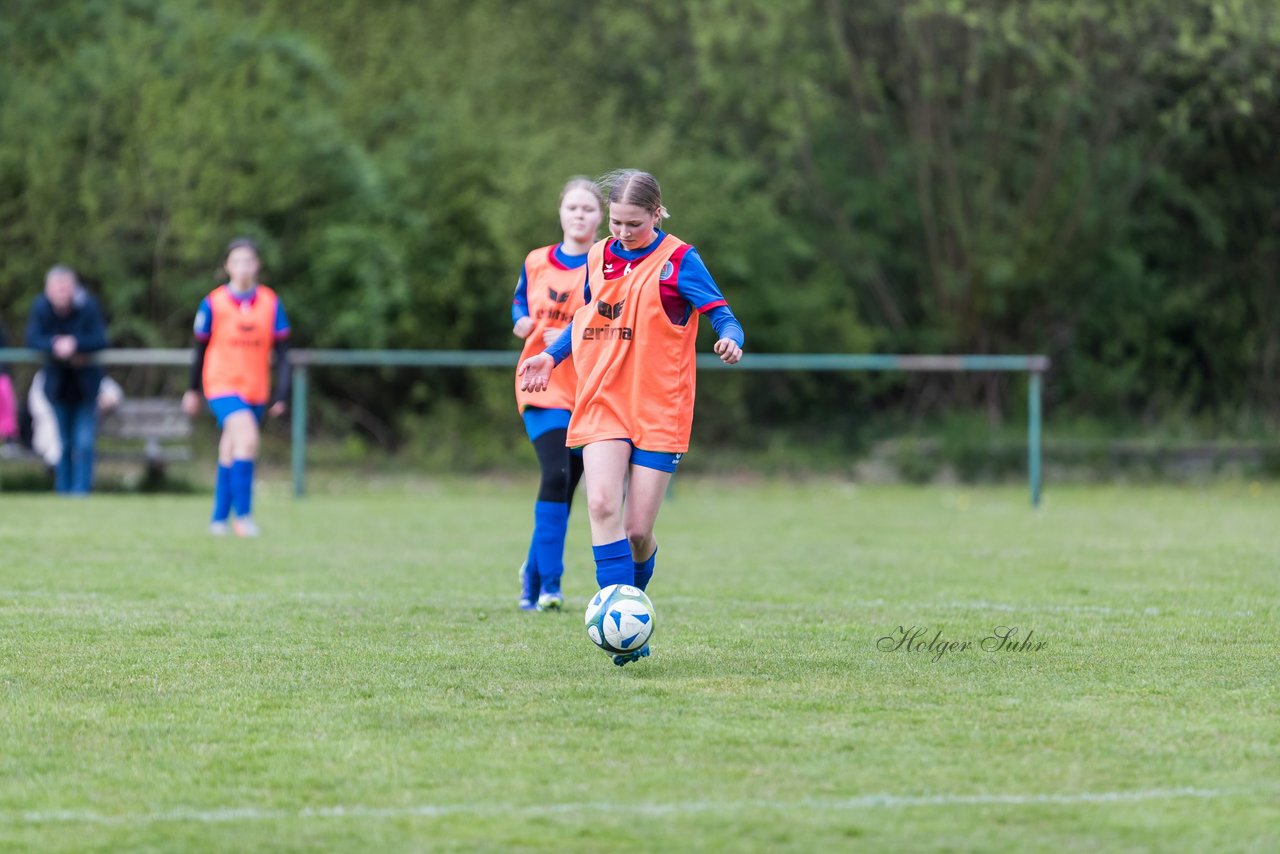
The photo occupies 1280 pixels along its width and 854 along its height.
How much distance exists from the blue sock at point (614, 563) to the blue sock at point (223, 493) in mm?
6445

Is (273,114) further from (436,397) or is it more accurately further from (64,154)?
(436,397)

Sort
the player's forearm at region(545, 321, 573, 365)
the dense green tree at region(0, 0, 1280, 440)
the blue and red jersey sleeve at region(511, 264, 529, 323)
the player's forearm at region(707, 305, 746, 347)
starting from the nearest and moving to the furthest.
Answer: the player's forearm at region(707, 305, 746, 347) < the player's forearm at region(545, 321, 573, 365) < the blue and red jersey sleeve at region(511, 264, 529, 323) < the dense green tree at region(0, 0, 1280, 440)

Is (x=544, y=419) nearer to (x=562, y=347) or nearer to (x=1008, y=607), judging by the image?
(x=562, y=347)

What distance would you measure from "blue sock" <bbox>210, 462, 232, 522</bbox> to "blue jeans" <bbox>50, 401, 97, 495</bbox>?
4529 mm

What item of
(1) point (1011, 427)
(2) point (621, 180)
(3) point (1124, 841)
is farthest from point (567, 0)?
(3) point (1124, 841)

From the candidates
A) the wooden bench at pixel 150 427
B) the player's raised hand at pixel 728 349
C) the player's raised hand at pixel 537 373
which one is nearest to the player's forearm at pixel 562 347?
the player's raised hand at pixel 537 373

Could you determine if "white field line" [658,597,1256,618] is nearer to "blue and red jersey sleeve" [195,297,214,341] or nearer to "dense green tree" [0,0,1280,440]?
"blue and red jersey sleeve" [195,297,214,341]

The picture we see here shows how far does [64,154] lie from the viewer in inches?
781

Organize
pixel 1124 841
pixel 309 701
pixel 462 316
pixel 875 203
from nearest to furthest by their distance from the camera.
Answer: pixel 1124 841, pixel 309 701, pixel 462 316, pixel 875 203

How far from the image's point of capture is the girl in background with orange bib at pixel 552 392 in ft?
27.1

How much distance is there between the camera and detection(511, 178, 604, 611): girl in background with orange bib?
8250mm

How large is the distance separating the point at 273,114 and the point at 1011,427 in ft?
29.9

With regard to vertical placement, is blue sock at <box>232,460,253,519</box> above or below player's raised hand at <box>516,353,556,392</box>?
below

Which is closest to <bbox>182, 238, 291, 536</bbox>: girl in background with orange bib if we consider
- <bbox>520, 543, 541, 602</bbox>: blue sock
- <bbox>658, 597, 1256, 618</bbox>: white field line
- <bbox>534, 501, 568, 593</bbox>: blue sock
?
<bbox>520, 543, 541, 602</bbox>: blue sock
